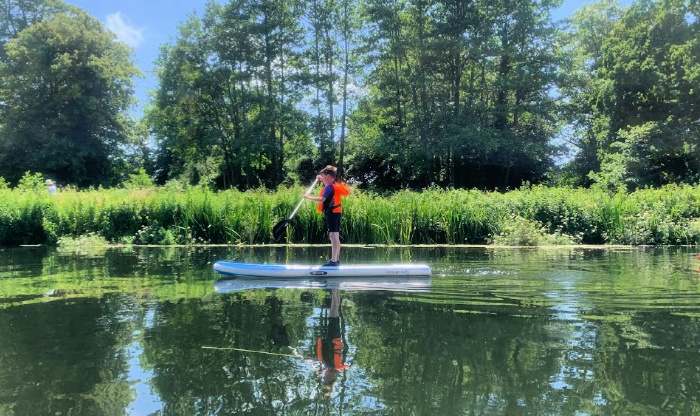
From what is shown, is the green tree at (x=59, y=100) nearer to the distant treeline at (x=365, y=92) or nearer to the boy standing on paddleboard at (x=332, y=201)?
the distant treeline at (x=365, y=92)

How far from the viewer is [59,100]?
118 feet

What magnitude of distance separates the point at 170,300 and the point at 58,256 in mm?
7307

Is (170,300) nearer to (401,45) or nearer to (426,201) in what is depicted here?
(426,201)

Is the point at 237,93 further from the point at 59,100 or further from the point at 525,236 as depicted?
the point at 525,236

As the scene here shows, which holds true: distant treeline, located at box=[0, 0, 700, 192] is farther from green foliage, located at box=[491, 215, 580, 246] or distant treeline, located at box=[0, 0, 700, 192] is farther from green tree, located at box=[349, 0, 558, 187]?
green foliage, located at box=[491, 215, 580, 246]

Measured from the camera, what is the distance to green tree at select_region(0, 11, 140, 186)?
116ft

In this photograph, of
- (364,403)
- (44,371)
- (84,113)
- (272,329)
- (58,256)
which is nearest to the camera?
(364,403)

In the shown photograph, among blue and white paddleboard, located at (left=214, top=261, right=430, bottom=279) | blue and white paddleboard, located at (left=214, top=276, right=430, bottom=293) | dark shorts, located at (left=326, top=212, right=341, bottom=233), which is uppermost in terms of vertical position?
dark shorts, located at (left=326, top=212, right=341, bottom=233)

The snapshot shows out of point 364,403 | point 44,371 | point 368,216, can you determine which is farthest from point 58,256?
point 364,403

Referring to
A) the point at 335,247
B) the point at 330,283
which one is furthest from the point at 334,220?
the point at 330,283

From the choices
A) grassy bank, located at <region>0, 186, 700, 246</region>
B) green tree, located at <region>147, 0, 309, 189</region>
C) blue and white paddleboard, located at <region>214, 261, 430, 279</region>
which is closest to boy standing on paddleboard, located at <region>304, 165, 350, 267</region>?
blue and white paddleboard, located at <region>214, 261, 430, 279</region>

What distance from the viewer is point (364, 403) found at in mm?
3514

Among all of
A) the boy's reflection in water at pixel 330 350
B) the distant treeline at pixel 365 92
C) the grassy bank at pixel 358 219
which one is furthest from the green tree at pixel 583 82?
the boy's reflection in water at pixel 330 350

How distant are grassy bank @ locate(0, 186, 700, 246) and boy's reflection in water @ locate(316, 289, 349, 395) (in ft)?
31.8
